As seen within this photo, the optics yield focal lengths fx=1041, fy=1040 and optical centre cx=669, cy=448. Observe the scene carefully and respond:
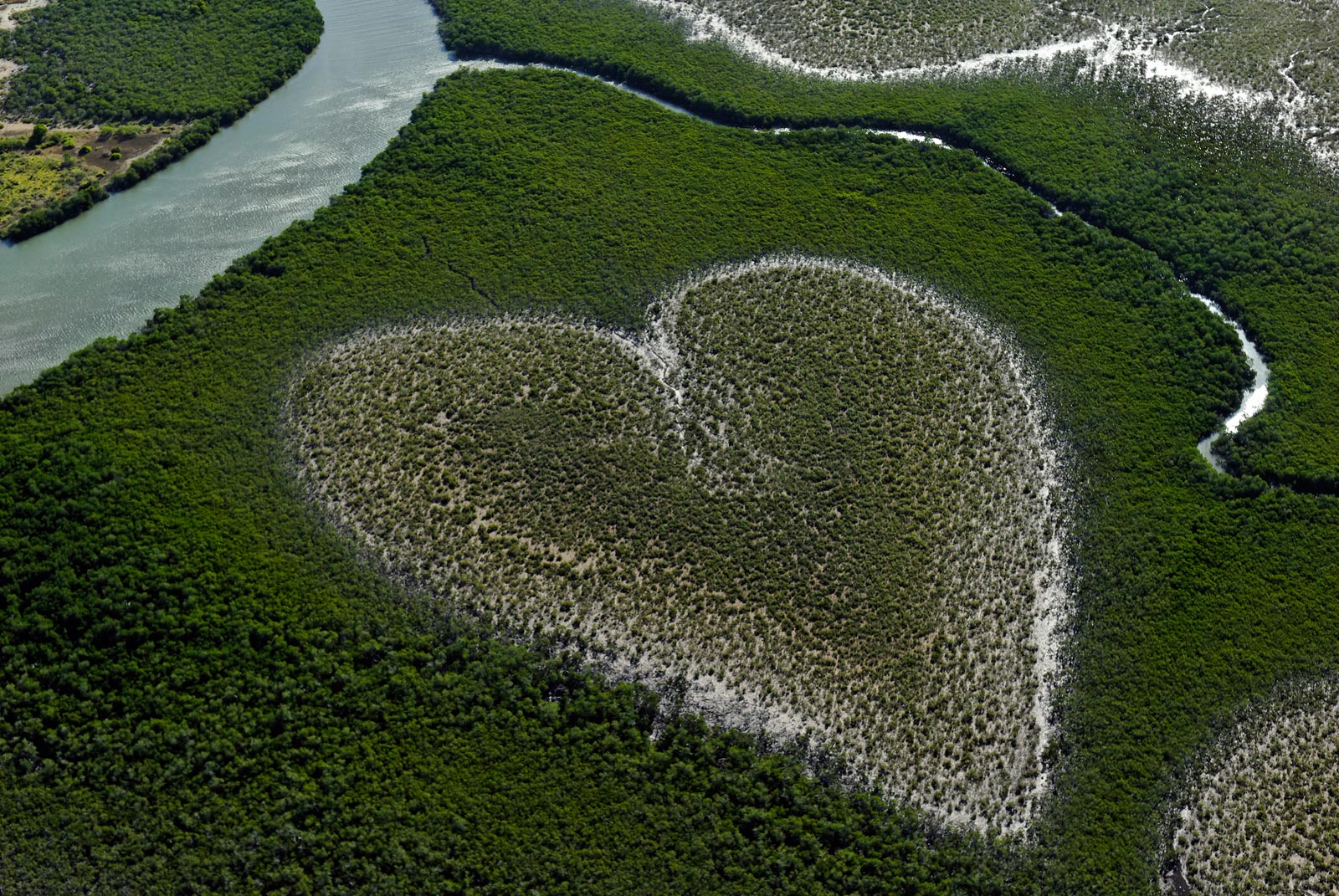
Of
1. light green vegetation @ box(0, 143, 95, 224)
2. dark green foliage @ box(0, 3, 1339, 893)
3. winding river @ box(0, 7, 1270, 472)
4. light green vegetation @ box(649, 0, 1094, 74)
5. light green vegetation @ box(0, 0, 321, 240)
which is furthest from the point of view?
light green vegetation @ box(649, 0, 1094, 74)

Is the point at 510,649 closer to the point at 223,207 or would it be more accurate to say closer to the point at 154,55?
the point at 223,207

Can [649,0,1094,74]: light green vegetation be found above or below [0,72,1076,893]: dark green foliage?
above

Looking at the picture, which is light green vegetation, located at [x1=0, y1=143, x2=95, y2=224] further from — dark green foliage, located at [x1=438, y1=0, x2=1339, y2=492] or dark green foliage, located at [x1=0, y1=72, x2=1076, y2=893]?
dark green foliage, located at [x1=438, y1=0, x2=1339, y2=492]

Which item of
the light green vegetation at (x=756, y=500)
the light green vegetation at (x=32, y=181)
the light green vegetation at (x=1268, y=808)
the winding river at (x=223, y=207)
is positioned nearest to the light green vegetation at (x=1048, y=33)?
the winding river at (x=223, y=207)

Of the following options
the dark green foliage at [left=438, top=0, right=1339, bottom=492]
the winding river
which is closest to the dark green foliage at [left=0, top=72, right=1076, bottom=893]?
the winding river

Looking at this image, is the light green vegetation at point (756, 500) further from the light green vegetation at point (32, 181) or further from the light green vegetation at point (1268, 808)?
the light green vegetation at point (32, 181)

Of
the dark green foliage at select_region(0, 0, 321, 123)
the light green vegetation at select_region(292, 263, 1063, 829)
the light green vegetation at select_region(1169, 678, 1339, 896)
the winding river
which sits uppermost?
the dark green foliage at select_region(0, 0, 321, 123)

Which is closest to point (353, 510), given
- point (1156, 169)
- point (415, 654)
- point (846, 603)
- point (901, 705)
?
point (415, 654)
